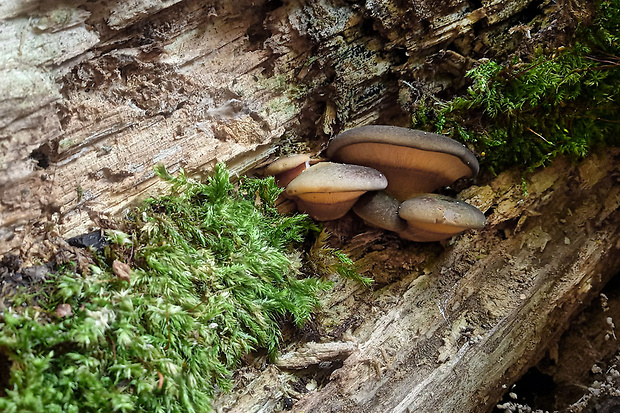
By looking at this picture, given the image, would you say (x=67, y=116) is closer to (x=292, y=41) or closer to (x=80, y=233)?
(x=80, y=233)

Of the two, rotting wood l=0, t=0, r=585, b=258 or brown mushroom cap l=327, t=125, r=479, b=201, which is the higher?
rotting wood l=0, t=0, r=585, b=258

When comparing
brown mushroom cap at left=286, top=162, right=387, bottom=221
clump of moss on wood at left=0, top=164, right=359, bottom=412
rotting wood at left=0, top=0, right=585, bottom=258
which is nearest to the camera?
clump of moss on wood at left=0, top=164, right=359, bottom=412

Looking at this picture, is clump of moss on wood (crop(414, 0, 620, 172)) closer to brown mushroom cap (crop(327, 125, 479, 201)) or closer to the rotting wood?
the rotting wood

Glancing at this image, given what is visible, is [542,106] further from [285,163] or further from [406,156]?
[285,163]

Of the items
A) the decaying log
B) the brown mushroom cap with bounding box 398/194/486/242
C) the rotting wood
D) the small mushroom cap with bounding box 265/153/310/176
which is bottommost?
the decaying log

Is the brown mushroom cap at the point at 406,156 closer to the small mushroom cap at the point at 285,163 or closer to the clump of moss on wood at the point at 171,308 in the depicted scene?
the small mushroom cap at the point at 285,163

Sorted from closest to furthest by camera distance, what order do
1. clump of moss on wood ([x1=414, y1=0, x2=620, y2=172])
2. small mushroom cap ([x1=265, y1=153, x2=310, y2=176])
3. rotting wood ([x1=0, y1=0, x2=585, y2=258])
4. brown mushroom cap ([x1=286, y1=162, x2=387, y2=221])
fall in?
rotting wood ([x1=0, y1=0, x2=585, y2=258]) → brown mushroom cap ([x1=286, y1=162, x2=387, y2=221]) → small mushroom cap ([x1=265, y1=153, x2=310, y2=176]) → clump of moss on wood ([x1=414, y1=0, x2=620, y2=172])

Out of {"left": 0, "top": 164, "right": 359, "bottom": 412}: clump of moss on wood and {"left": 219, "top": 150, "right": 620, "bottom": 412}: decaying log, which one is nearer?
{"left": 0, "top": 164, "right": 359, "bottom": 412}: clump of moss on wood

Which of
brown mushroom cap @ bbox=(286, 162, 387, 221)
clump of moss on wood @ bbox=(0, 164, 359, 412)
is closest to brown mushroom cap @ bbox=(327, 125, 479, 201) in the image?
brown mushroom cap @ bbox=(286, 162, 387, 221)
